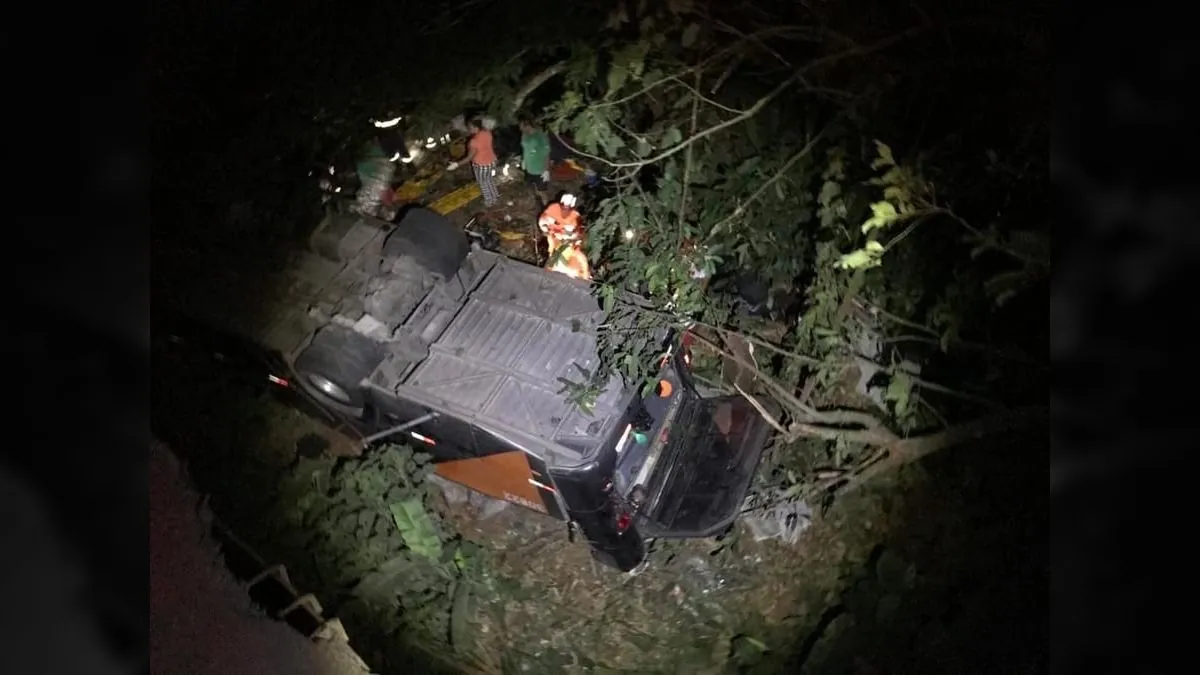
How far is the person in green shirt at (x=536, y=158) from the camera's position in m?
8.08

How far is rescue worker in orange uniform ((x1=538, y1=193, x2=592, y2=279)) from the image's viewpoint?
261 inches

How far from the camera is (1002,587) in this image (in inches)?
191

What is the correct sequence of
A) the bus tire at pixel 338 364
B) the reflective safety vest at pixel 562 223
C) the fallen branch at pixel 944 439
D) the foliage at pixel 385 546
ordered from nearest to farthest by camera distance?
the fallen branch at pixel 944 439 < the bus tire at pixel 338 364 < the foliage at pixel 385 546 < the reflective safety vest at pixel 562 223

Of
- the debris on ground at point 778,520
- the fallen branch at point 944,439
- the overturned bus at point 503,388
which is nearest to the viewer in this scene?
the fallen branch at point 944,439

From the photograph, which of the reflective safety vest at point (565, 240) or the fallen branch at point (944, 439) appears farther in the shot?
the reflective safety vest at point (565, 240)

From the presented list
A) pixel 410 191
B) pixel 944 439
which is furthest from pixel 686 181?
pixel 410 191

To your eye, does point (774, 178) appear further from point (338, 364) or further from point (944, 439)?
point (338, 364)

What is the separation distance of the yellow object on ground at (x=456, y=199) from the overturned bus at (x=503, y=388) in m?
1.89

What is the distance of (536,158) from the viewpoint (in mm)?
8211

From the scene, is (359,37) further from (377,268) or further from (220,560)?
(220,560)

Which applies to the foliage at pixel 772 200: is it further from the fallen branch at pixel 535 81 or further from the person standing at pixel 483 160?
the person standing at pixel 483 160

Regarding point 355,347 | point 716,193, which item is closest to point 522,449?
point 355,347

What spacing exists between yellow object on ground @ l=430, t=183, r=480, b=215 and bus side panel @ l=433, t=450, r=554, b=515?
3196 millimetres

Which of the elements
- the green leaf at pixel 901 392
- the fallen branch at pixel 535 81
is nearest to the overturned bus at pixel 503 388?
the green leaf at pixel 901 392
